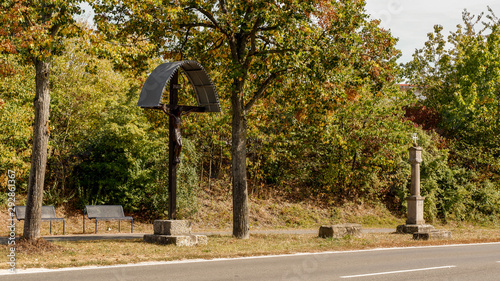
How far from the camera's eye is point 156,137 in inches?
894

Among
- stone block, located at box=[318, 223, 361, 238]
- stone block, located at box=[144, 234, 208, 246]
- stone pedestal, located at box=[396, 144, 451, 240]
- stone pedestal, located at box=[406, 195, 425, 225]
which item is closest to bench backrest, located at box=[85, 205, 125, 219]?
stone block, located at box=[144, 234, 208, 246]

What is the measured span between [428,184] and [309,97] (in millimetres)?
13011

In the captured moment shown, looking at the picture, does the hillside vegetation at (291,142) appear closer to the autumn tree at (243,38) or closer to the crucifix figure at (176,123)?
the autumn tree at (243,38)

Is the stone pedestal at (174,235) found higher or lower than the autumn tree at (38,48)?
lower

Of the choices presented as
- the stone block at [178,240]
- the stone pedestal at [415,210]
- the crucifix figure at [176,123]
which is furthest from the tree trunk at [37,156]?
the stone pedestal at [415,210]

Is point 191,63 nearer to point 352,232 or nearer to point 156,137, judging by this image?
point 352,232

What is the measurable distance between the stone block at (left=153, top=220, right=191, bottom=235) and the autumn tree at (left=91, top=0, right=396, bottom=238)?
2.80 meters

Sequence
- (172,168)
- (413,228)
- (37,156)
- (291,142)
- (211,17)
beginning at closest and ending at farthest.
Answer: (37,156)
(172,168)
(211,17)
(413,228)
(291,142)

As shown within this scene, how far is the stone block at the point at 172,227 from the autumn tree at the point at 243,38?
2.80 m

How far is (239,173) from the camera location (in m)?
16.3

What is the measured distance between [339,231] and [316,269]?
6469mm

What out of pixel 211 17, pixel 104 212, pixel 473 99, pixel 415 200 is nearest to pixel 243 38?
pixel 211 17

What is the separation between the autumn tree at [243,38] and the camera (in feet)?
49.3

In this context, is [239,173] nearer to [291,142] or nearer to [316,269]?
[316,269]
